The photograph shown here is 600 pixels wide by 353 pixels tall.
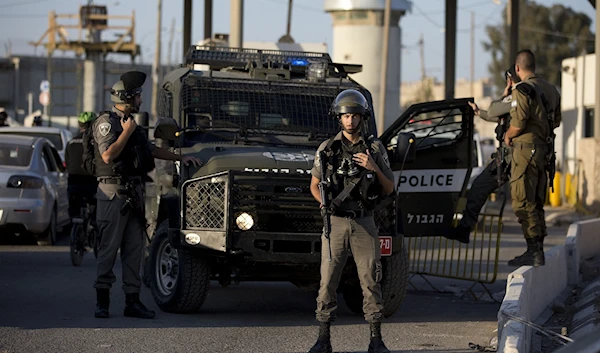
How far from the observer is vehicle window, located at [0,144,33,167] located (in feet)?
54.2

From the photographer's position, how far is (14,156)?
16.6 metres

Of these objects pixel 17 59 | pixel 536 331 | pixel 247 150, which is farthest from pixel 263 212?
pixel 17 59

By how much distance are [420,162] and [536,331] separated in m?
2.98

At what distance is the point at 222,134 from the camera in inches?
432

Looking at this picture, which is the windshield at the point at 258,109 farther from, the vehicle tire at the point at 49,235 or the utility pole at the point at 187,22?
the utility pole at the point at 187,22

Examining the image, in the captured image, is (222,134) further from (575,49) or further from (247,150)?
(575,49)

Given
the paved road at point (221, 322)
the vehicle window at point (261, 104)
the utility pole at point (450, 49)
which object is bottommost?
the paved road at point (221, 322)

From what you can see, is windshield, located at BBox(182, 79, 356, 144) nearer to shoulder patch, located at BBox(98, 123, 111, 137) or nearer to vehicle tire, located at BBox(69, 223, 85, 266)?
shoulder patch, located at BBox(98, 123, 111, 137)

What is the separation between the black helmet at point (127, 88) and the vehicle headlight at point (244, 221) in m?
1.42

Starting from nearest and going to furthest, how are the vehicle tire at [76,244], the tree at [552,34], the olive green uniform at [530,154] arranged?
the olive green uniform at [530,154], the vehicle tire at [76,244], the tree at [552,34]

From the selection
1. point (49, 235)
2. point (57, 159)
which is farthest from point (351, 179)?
point (57, 159)

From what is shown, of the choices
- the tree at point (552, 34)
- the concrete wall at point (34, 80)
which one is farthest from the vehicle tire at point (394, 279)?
the tree at point (552, 34)

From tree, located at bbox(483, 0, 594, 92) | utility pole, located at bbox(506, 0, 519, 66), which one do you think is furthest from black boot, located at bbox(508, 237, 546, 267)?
tree, located at bbox(483, 0, 594, 92)

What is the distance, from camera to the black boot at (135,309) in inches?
390
